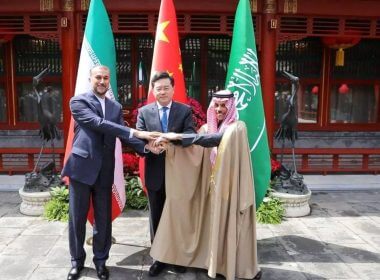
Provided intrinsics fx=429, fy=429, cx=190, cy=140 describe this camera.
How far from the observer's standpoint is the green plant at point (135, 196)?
651 cm

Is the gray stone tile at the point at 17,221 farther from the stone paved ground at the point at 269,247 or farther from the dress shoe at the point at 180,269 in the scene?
the dress shoe at the point at 180,269

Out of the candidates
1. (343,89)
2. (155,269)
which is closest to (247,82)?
(155,269)

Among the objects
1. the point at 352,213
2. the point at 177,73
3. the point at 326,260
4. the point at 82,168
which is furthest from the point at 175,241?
the point at 352,213

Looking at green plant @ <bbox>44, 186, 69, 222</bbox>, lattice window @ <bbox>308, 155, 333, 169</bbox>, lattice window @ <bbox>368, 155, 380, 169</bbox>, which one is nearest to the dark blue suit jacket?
green plant @ <bbox>44, 186, 69, 222</bbox>

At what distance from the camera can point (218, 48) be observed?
10.1 m

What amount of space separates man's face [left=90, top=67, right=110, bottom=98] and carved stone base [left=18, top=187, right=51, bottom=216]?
2.87m

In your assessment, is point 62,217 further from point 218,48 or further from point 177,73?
point 218,48

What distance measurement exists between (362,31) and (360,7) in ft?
1.67

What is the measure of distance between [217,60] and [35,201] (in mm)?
5591

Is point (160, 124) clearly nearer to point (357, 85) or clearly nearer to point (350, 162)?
point (350, 162)

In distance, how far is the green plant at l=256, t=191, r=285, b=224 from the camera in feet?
19.6

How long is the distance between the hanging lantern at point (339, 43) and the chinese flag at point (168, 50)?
202 inches

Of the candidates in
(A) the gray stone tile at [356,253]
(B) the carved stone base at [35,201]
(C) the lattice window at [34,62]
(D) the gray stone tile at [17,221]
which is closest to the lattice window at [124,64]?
(C) the lattice window at [34,62]

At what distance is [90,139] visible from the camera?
392cm
